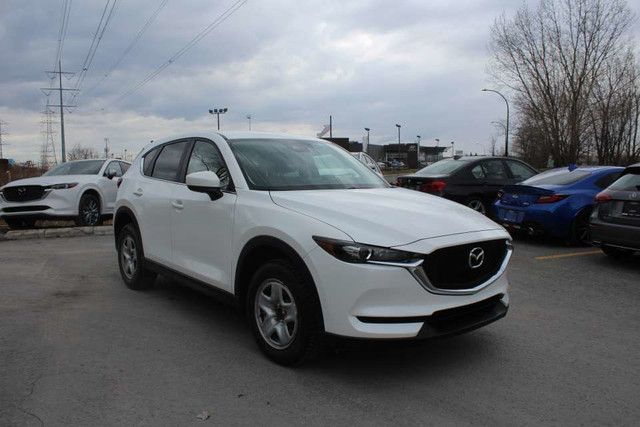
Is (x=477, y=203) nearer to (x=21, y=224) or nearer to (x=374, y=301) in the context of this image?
(x=374, y=301)

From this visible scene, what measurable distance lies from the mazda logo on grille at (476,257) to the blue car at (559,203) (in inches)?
222

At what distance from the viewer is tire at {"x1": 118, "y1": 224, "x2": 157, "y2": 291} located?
562 cm

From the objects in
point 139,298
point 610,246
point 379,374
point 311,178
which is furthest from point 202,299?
point 610,246

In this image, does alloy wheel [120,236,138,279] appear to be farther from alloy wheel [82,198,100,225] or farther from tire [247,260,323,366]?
alloy wheel [82,198,100,225]

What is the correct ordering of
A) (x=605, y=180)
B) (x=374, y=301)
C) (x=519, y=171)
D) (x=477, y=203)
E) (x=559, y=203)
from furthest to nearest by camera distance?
(x=519, y=171), (x=477, y=203), (x=605, y=180), (x=559, y=203), (x=374, y=301)

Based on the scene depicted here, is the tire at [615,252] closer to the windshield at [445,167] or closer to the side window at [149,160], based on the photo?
the windshield at [445,167]

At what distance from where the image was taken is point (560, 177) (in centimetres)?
901

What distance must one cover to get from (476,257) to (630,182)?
15.3 ft

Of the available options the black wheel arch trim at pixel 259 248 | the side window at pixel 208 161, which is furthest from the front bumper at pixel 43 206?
the black wheel arch trim at pixel 259 248

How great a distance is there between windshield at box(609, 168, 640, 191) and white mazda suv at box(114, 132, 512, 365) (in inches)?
157

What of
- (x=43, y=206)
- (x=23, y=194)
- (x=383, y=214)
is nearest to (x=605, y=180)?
(x=383, y=214)

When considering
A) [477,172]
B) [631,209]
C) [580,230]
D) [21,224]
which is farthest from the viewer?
[21,224]

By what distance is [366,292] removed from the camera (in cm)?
304

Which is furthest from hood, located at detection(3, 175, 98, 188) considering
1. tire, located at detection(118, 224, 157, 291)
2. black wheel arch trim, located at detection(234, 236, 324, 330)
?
black wheel arch trim, located at detection(234, 236, 324, 330)
